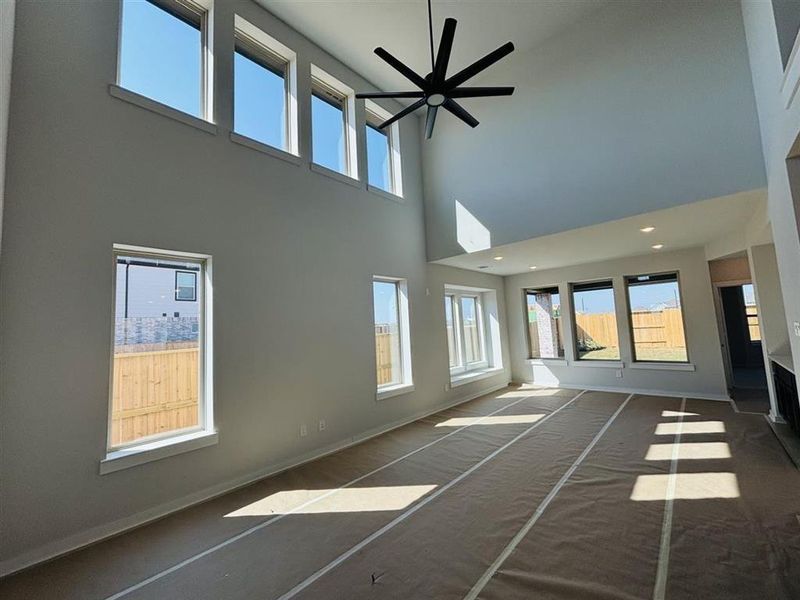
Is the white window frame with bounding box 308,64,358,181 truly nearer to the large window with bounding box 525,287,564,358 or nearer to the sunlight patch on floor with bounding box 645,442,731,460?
the sunlight patch on floor with bounding box 645,442,731,460

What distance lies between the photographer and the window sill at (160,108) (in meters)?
2.79

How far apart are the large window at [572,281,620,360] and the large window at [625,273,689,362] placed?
317 mm


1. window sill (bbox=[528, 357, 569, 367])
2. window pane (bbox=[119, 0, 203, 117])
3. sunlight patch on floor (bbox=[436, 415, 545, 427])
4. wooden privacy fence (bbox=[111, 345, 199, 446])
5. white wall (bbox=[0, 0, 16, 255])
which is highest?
window pane (bbox=[119, 0, 203, 117])

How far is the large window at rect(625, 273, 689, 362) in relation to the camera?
6.06 metres

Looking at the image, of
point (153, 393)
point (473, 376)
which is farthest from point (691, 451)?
point (153, 393)

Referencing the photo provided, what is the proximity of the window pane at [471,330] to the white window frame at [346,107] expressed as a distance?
11.9ft

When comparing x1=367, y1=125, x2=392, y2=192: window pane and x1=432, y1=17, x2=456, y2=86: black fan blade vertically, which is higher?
x1=367, y1=125, x2=392, y2=192: window pane

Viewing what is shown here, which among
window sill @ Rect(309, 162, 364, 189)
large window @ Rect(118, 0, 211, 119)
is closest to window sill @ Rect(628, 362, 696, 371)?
window sill @ Rect(309, 162, 364, 189)

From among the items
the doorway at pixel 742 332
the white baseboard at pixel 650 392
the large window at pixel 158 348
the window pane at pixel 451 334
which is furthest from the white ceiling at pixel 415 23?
the doorway at pixel 742 332

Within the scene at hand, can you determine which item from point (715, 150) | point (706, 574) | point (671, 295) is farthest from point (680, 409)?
point (706, 574)

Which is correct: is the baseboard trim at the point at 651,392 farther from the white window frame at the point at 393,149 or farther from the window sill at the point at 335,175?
the window sill at the point at 335,175

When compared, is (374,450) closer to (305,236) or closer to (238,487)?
(238,487)

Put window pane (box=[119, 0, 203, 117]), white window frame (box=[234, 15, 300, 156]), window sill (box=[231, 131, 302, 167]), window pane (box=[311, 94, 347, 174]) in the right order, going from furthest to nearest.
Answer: window pane (box=[311, 94, 347, 174]) < white window frame (box=[234, 15, 300, 156]) < window sill (box=[231, 131, 302, 167]) < window pane (box=[119, 0, 203, 117])

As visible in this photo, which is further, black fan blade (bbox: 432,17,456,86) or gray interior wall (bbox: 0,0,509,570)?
black fan blade (bbox: 432,17,456,86)
